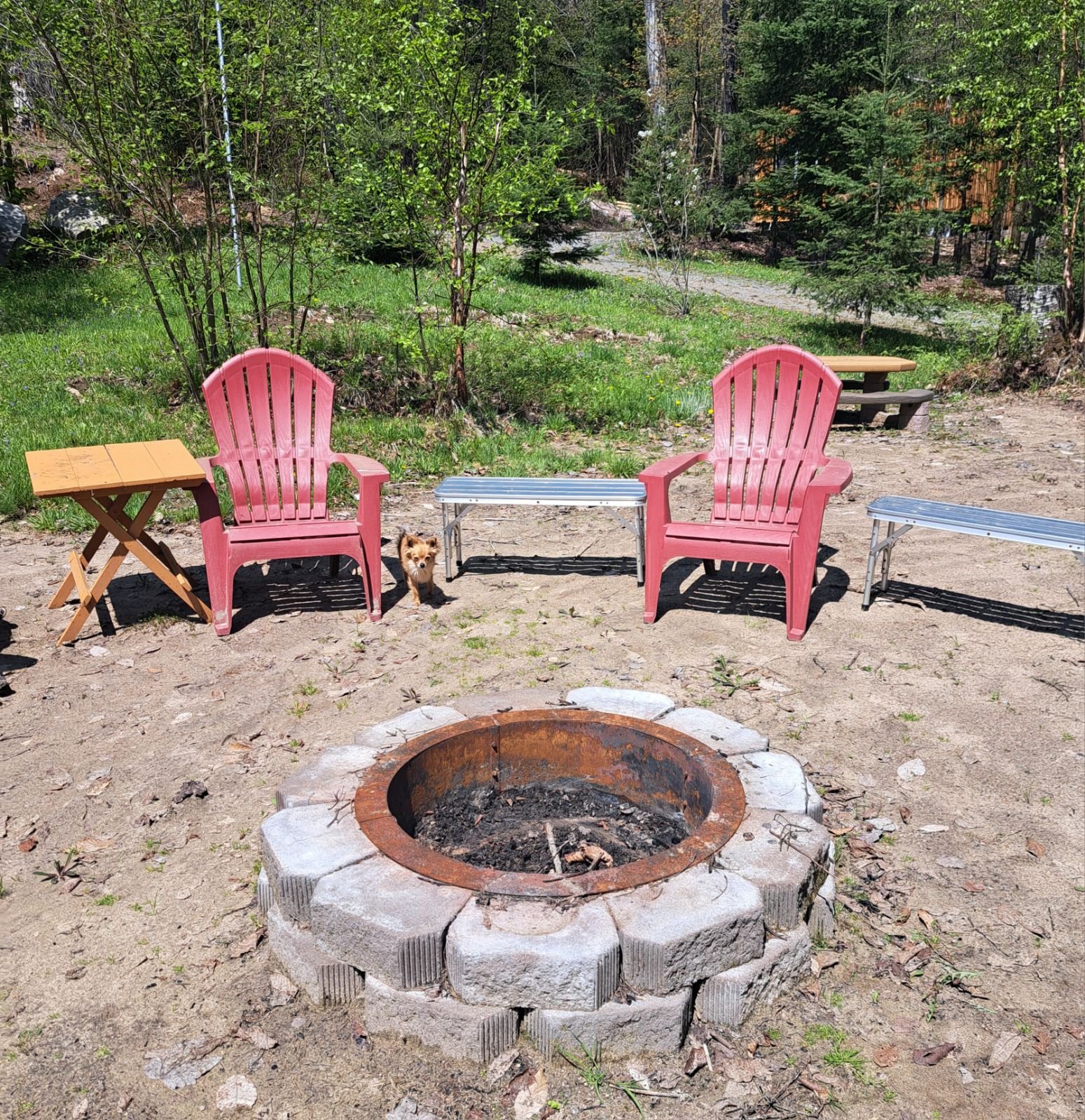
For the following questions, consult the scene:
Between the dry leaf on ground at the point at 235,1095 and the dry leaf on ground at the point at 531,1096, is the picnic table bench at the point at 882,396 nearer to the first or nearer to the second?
the dry leaf on ground at the point at 531,1096

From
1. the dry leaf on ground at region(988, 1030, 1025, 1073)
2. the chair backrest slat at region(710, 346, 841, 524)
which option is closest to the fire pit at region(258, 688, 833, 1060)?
the dry leaf on ground at region(988, 1030, 1025, 1073)

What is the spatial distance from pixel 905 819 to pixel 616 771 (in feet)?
3.23

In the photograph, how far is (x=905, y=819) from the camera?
307 centimetres

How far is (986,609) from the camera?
473 cm

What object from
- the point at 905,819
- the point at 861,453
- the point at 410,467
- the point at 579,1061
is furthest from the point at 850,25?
the point at 579,1061

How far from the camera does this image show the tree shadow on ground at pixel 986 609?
4.50 metres

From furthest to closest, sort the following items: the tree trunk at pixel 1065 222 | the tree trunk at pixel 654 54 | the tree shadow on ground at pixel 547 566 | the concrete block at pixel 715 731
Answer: the tree trunk at pixel 654 54 → the tree trunk at pixel 1065 222 → the tree shadow on ground at pixel 547 566 → the concrete block at pixel 715 731

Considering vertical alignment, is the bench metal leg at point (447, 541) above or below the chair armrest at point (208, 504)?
below

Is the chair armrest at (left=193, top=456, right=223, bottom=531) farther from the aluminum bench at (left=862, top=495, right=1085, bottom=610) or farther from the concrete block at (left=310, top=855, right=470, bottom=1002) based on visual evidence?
the aluminum bench at (left=862, top=495, right=1085, bottom=610)

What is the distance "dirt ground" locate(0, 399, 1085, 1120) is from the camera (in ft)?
6.91

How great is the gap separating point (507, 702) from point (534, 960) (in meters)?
1.13

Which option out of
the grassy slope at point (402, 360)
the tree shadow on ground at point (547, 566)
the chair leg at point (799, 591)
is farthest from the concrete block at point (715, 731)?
the grassy slope at point (402, 360)

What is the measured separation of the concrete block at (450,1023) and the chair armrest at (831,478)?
2752 mm

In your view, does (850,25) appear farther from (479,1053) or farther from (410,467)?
(479,1053)
